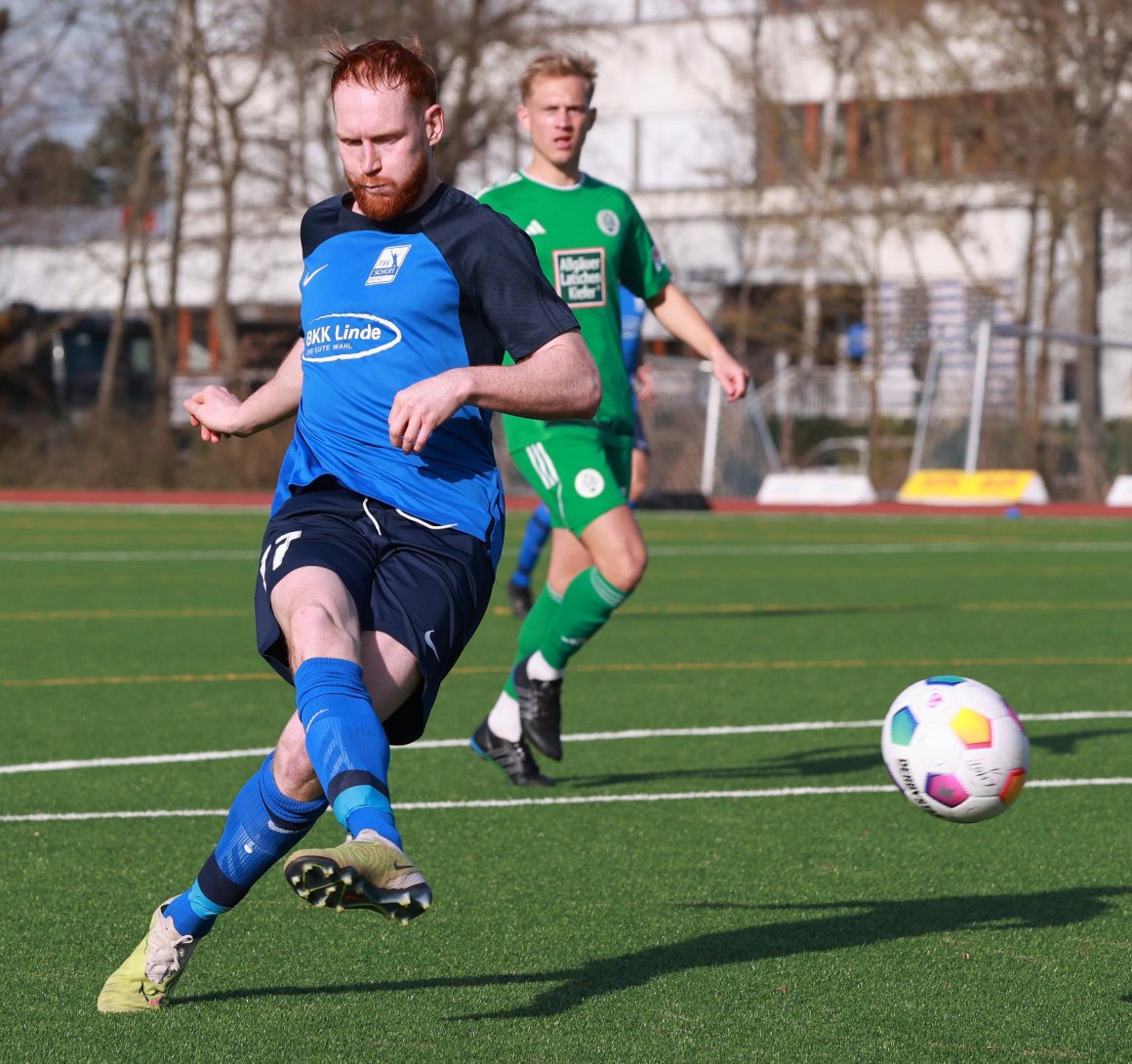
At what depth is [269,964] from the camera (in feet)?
14.7

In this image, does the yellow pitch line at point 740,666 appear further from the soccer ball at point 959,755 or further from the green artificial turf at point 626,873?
the soccer ball at point 959,755

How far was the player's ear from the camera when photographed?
4008 millimetres

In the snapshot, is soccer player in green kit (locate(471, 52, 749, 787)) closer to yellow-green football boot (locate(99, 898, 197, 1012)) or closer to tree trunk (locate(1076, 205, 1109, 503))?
yellow-green football boot (locate(99, 898, 197, 1012))

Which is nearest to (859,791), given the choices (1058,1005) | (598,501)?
(598,501)

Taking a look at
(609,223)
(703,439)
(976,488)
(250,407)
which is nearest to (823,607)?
(609,223)

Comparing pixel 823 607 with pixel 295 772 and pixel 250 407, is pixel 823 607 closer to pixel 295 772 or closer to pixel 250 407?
pixel 250 407

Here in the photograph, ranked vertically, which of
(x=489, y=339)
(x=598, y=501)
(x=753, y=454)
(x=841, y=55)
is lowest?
(x=753, y=454)

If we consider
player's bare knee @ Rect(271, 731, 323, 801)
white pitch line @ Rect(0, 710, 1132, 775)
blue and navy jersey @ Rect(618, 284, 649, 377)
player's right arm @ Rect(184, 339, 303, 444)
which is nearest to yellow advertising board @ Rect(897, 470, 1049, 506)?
blue and navy jersey @ Rect(618, 284, 649, 377)

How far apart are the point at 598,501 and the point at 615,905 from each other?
2.35 m

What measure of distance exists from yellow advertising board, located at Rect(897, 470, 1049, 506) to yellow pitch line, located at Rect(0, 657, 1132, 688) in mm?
16973

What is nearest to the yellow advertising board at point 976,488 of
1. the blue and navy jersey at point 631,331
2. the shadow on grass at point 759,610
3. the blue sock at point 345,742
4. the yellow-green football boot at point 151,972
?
the shadow on grass at point 759,610

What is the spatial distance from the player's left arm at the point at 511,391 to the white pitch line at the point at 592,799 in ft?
9.13

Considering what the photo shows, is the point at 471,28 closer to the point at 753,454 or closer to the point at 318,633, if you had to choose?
the point at 753,454

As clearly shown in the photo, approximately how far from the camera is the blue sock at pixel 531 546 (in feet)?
43.2
